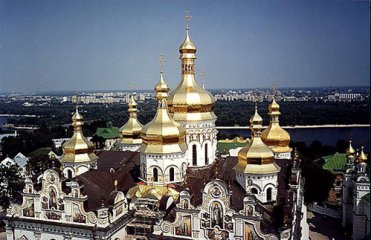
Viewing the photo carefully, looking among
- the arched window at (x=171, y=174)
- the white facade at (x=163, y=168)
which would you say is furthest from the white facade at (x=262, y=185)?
the arched window at (x=171, y=174)

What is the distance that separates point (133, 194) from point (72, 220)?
1.88 m

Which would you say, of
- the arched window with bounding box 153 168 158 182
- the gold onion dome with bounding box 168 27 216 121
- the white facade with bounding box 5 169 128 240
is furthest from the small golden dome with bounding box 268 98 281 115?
the white facade with bounding box 5 169 128 240

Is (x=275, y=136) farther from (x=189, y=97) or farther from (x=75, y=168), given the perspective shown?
(x=75, y=168)

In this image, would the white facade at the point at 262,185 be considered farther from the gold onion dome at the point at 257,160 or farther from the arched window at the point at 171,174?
the arched window at the point at 171,174

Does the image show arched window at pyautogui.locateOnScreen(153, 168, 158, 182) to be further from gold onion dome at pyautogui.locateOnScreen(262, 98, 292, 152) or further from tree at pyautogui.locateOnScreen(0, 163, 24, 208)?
tree at pyautogui.locateOnScreen(0, 163, 24, 208)

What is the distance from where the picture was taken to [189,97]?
497 inches

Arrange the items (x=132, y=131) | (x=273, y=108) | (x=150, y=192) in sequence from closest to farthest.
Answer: (x=150, y=192) < (x=273, y=108) < (x=132, y=131)

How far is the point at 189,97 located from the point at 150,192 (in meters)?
3.78

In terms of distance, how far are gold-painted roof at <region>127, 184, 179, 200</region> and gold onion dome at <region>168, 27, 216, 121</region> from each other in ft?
9.17

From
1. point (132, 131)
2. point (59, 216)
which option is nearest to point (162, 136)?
point (59, 216)

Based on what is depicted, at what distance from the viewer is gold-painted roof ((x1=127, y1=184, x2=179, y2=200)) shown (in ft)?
34.0

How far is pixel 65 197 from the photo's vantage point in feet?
31.9

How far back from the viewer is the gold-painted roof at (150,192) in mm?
10352

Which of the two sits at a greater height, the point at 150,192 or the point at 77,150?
the point at 77,150
